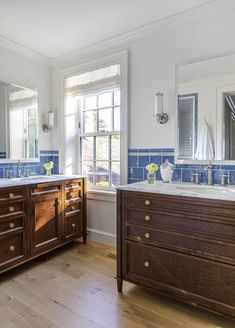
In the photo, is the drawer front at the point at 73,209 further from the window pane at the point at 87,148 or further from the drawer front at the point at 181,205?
the drawer front at the point at 181,205

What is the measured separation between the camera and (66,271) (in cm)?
222

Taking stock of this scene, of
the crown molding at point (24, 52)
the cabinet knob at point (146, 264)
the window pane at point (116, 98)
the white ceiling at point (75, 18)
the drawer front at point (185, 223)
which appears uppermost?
the white ceiling at point (75, 18)

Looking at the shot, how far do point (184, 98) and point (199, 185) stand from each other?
0.83m

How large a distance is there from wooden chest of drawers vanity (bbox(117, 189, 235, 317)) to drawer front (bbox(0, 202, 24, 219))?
930mm

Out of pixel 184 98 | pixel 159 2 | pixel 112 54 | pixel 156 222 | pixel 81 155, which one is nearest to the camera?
pixel 156 222

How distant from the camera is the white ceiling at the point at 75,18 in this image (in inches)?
79.2

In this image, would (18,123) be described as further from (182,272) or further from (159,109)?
(182,272)

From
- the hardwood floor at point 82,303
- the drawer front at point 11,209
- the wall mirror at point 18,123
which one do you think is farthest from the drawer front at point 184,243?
the wall mirror at point 18,123

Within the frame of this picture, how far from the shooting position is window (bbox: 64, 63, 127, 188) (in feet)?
9.02

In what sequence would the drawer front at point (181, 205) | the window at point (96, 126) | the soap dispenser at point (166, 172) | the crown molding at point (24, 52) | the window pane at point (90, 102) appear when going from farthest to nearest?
the window pane at point (90, 102), the window at point (96, 126), the crown molding at point (24, 52), the soap dispenser at point (166, 172), the drawer front at point (181, 205)

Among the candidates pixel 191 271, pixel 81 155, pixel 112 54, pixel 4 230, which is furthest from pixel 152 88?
pixel 4 230

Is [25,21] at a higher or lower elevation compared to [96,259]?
higher

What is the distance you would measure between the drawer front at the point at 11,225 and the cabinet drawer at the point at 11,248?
0.22ft

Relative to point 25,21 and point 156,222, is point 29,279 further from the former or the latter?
point 25,21
